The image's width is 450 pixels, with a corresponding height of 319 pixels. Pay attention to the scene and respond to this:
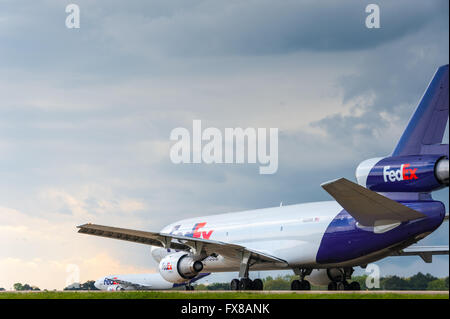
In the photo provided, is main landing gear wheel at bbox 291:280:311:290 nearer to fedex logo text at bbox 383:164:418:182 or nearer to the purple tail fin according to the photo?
the purple tail fin

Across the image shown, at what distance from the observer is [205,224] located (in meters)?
36.3

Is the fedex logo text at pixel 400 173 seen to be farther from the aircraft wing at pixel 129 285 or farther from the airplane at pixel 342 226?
the aircraft wing at pixel 129 285

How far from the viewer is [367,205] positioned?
2286 cm

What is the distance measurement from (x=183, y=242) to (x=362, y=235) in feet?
27.5

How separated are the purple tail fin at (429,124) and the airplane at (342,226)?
32mm

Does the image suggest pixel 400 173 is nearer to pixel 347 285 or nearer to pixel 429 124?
pixel 429 124

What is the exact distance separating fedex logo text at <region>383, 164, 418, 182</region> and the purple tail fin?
198 centimetres

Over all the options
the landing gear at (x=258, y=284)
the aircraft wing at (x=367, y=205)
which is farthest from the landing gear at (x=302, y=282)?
the aircraft wing at (x=367, y=205)

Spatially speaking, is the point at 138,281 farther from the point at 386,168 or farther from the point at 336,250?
the point at 386,168

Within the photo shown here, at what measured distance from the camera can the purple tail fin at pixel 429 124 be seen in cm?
2108

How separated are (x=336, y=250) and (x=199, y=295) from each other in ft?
28.9
